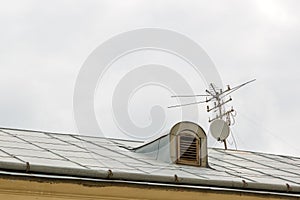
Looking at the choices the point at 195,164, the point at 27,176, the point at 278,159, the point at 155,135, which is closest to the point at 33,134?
the point at 155,135

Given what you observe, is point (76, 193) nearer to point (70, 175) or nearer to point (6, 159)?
point (70, 175)

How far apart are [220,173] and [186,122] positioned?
0.98 metres

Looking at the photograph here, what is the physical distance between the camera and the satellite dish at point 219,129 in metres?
12.9

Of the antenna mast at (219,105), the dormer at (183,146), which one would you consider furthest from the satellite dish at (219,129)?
the dormer at (183,146)

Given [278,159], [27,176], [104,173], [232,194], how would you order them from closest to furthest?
[27,176] → [104,173] → [232,194] → [278,159]

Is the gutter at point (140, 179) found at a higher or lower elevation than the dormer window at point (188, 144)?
lower

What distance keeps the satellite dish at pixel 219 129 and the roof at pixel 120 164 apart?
1.06m

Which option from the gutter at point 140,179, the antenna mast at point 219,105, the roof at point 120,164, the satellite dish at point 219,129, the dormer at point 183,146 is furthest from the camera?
the antenna mast at point 219,105

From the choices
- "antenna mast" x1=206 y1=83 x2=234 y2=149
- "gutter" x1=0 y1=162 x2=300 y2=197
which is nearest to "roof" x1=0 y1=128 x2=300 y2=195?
"gutter" x1=0 y1=162 x2=300 y2=197

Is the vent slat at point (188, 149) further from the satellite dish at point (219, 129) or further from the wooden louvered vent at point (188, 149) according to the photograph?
the satellite dish at point (219, 129)

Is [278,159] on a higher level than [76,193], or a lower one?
higher

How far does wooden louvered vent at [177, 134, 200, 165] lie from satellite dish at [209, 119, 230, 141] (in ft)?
9.79

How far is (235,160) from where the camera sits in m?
11.2

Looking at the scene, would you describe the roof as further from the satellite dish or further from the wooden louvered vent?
the satellite dish
